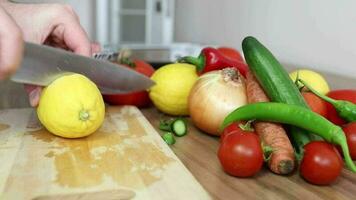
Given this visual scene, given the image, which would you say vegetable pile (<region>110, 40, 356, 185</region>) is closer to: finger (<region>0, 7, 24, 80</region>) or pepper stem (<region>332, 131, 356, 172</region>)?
pepper stem (<region>332, 131, 356, 172</region>)

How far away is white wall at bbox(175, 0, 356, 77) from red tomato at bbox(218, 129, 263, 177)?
0.59 metres

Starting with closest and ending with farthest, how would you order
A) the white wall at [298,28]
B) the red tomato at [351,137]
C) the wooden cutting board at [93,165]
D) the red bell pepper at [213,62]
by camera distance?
the wooden cutting board at [93,165]
the red tomato at [351,137]
the red bell pepper at [213,62]
the white wall at [298,28]

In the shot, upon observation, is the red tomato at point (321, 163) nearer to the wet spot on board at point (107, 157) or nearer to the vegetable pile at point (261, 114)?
the vegetable pile at point (261, 114)

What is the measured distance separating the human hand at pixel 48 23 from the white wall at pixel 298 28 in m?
0.67

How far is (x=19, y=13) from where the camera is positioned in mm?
803

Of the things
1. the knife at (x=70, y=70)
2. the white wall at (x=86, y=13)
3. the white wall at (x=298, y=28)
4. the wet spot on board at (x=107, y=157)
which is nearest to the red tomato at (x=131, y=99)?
the knife at (x=70, y=70)

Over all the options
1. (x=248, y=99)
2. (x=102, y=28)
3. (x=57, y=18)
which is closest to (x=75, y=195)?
(x=248, y=99)

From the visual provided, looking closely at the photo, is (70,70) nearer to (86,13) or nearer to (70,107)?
(70,107)

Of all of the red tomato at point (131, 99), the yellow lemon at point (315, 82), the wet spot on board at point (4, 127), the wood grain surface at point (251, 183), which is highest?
the yellow lemon at point (315, 82)

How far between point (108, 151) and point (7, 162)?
153 millimetres

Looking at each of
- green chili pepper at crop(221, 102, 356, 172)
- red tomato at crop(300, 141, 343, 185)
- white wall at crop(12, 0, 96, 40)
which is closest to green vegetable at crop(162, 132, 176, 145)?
green chili pepper at crop(221, 102, 356, 172)

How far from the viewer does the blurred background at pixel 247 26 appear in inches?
40.1

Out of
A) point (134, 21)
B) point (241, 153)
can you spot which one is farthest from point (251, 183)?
point (134, 21)

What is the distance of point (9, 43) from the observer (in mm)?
531
